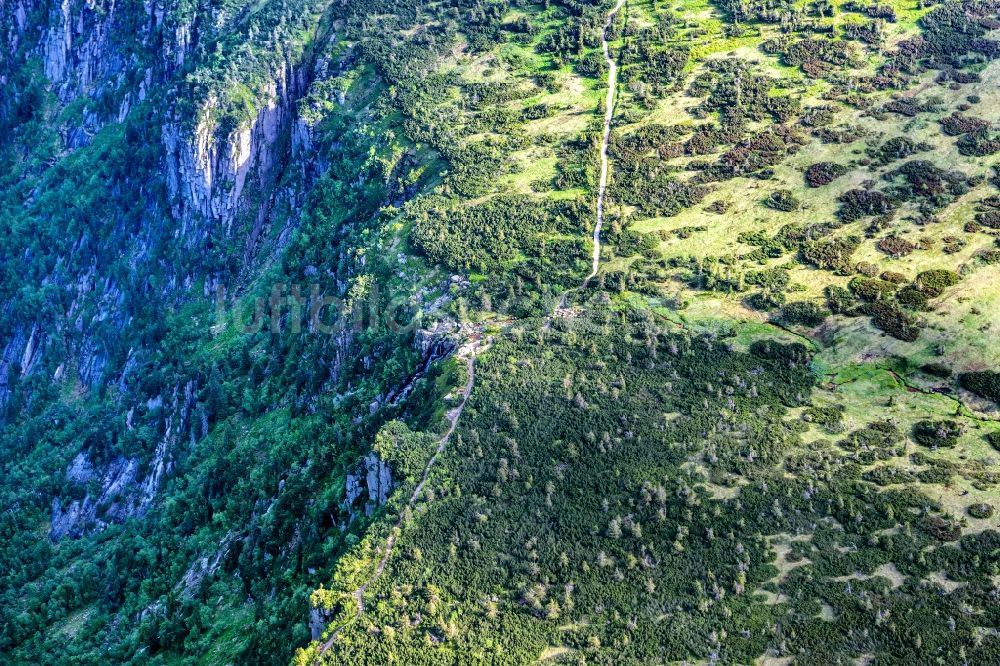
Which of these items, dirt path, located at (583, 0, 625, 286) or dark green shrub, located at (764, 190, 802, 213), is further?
dark green shrub, located at (764, 190, 802, 213)

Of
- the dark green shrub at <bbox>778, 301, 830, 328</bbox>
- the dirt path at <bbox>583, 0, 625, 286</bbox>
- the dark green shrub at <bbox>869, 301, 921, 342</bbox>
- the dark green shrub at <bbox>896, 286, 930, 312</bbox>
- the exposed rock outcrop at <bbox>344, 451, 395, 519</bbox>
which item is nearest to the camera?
the exposed rock outcrop at <bbox>344, 451, 395, 519</bbox>

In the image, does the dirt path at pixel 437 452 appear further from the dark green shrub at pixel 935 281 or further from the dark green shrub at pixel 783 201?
the dark green shrub at pixel 935 281

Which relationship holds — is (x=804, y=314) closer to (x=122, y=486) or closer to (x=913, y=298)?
(x=913, y=298)

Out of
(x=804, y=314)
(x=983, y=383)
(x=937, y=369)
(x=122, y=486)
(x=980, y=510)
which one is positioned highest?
(x=804, y=314)

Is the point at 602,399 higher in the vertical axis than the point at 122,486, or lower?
higher

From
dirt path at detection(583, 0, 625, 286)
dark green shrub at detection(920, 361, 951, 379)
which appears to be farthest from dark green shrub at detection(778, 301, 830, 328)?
dirt path at detection(583, 0, 625, 286)

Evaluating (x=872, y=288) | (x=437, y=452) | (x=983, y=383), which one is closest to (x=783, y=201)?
(x=872, y=288)

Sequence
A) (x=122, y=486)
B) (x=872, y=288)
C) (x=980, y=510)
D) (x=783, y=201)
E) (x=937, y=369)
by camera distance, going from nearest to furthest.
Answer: (x=980, y=510)
(x=937, y=369)
(x=872, y=288)
(x=783, y=201)
(x=122, y=486)

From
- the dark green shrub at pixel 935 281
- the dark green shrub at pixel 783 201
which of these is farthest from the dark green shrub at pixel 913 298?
the dark green shrub at pixel 783 201

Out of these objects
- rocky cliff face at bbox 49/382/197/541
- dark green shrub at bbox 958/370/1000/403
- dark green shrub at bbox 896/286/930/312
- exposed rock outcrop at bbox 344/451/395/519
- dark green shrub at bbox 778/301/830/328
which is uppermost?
dark green shrub at bbox 896/286/930/312

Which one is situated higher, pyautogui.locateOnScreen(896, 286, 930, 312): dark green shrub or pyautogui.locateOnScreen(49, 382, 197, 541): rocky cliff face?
pyautogui.locateOnScreen(896, 286, 930, 312): dark green shrub

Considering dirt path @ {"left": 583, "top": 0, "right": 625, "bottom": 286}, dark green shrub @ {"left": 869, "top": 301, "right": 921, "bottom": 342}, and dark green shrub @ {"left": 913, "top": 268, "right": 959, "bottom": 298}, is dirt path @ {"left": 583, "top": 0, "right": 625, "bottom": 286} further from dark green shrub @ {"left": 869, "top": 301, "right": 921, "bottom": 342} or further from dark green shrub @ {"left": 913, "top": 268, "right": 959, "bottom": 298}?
dark green shrub @ {"left": 913, "top": 268, "right": 959, "bottom": 298}

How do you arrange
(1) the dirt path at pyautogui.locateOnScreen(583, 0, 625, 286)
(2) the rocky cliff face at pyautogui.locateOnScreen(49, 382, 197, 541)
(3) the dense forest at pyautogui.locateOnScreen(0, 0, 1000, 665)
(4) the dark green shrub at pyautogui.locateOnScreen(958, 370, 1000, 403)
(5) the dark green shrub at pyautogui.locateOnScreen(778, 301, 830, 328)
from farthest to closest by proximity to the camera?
(2) the rocky cliff face at pyautogui.locateOnScreen(49, 382, 197, 541)
(1) the dirt path at pyautogui.locateOnScreen(583, 0, 625, 286)
(5) the dark green shrub at pyautogui.locateOnScreen(778, 301, 830, 328)
(4) the dark green shrub at pyautogui.locateOnScreen(958, 370, 1000, 403)
(3) the dense forest at pyautogui.locateOnScreen(0, 0, 1000, 665)
